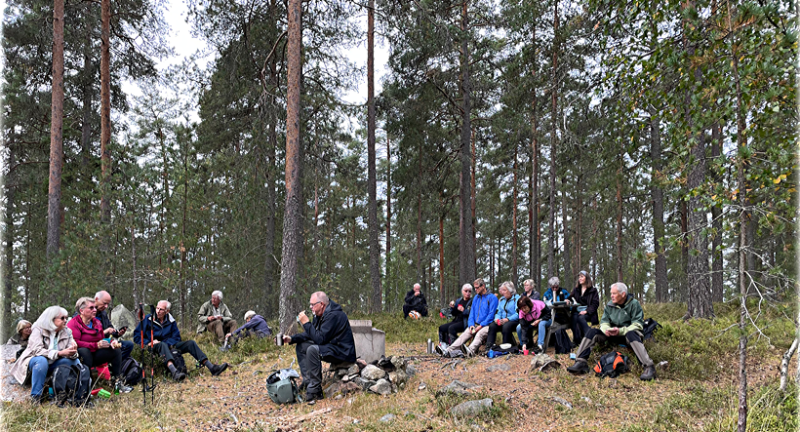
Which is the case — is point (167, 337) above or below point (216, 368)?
above

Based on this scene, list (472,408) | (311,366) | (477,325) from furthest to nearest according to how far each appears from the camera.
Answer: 1. (477,325)
2. (311,366)
3. (472,408)

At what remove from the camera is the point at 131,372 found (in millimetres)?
6562

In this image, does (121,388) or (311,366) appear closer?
(311,366)

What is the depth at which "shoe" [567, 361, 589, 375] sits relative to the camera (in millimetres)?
6258

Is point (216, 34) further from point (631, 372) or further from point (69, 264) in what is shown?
point (631, 372)

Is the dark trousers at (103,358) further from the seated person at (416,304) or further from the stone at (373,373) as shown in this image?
the seated person at (416,304)

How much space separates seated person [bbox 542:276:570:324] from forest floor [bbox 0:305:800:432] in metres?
0.77

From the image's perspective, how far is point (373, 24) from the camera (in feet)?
47.2

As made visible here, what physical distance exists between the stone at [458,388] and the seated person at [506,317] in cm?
206

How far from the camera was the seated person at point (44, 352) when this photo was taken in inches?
211

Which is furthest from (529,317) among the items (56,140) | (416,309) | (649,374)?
(56,140)

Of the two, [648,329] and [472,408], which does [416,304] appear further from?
[472,408]

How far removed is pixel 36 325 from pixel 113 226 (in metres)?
4.80

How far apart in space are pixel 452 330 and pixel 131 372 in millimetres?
5228
